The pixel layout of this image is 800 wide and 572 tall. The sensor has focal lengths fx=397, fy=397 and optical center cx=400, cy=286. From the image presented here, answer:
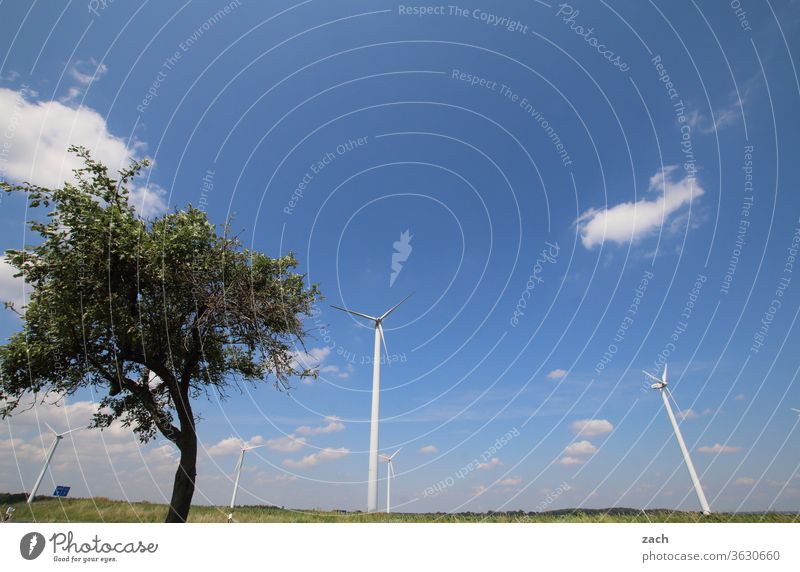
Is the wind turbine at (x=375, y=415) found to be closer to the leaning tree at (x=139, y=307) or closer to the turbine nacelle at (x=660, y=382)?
the leaning tree at (x=139, y=307)

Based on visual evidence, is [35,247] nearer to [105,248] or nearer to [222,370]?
[105,248]

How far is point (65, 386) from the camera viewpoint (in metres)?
21.7
